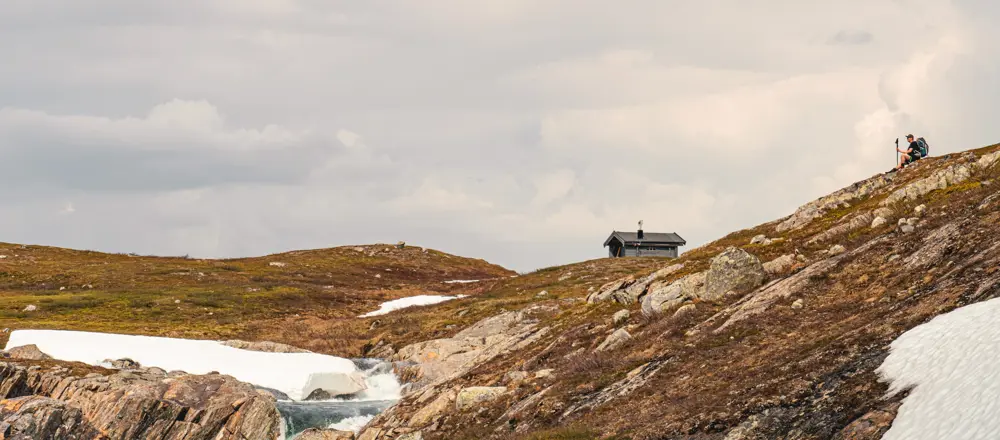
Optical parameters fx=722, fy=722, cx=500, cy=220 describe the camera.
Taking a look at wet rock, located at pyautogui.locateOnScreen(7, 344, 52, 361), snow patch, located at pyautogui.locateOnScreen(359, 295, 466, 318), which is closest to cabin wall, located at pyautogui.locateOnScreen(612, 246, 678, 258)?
snow patch, located at pyautogui.locateOnScreen(359, 295, 466, 318)

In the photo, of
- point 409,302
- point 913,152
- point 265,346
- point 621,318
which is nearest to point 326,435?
point 621,318

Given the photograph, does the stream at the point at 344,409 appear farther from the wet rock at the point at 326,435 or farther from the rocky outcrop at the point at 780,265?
the rocky outcrop at the point at 780,265

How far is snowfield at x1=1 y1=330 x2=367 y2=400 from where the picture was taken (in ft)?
175

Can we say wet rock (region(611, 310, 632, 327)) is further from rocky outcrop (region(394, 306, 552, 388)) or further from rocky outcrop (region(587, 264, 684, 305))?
rocky outcrop (region(394, 306, 552, 388))

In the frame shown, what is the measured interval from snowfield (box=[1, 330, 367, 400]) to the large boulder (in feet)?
93.1

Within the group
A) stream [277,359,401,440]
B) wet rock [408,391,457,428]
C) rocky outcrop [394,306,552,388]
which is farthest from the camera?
rocky outcrop [394,306,552,388]

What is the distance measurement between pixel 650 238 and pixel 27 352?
4483 inches

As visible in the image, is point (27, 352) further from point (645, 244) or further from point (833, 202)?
point (645, 244)

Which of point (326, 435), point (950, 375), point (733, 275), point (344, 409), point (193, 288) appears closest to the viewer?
point (950, 375)

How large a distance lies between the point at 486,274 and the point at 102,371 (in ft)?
364

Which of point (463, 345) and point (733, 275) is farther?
point (463, 345)

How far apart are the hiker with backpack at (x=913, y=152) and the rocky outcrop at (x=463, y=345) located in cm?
3311

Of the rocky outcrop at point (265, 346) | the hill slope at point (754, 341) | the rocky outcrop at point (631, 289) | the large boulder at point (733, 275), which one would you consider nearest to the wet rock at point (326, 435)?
the hill slope at point (754, 341)

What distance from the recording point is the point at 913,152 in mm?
59875
